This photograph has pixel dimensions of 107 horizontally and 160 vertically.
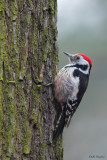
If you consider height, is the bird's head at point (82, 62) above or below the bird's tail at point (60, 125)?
above

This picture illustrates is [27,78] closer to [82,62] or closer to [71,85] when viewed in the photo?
[71,85]

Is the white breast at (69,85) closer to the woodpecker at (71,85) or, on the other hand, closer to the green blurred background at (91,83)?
the woodpecker at (71,85)

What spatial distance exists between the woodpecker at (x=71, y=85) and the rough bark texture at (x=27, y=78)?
376 mm

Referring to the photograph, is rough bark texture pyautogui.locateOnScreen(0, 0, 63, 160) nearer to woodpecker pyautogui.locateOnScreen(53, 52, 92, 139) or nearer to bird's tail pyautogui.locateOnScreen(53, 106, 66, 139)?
bird's tail pyautogui.locateOnScreen(53, 106, 66, 139)

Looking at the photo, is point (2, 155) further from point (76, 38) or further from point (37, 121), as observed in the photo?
point (76, 38)

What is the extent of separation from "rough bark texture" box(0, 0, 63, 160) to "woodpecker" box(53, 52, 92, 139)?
38 centimetres

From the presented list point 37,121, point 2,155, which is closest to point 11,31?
point 37,121

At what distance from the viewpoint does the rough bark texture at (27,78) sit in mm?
2689

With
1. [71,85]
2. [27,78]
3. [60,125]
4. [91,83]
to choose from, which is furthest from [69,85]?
[91,83]

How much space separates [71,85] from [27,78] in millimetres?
1177

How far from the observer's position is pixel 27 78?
2.88m

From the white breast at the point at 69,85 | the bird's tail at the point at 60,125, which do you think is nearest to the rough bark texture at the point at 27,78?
the bird's tail at the point at 60,125

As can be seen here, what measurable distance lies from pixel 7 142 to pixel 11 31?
0.99m

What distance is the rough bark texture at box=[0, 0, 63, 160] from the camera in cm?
269
